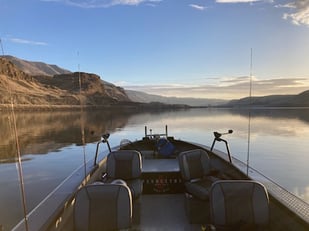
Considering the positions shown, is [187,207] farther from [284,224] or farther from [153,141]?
[153,141]

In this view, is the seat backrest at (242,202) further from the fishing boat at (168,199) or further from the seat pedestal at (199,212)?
the seat pedestal at (199,212)

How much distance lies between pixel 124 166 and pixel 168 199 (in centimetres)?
109

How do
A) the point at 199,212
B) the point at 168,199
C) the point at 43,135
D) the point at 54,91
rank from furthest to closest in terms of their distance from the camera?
the point at 54,91 → the point at 43,135 → the point at 168,199 → the point at 199,212

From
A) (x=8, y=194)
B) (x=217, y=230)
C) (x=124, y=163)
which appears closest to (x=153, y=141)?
(x=124, y=163)

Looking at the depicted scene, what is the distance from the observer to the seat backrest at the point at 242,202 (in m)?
2.69

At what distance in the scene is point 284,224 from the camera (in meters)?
2.69

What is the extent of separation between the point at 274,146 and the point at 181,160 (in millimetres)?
15699

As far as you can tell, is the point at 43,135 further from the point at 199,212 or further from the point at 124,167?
the point at 199,212

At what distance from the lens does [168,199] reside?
494 centimetres

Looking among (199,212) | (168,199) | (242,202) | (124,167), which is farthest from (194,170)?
(242,202)

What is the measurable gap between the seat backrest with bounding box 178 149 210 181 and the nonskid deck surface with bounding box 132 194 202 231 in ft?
2.01

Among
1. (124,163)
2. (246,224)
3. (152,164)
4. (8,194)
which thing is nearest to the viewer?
(246,224)

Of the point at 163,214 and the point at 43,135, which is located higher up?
the point at 163,214

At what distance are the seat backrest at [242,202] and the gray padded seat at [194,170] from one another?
140 cm
